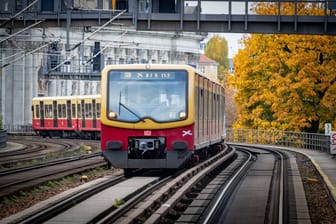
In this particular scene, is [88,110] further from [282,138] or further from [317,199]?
[317,199]

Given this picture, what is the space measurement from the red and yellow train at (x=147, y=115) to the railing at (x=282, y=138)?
61.4ft

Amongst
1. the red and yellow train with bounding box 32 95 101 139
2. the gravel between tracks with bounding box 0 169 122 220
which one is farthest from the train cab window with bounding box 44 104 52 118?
the gravel between tracks with bounding box 0 169 122 220

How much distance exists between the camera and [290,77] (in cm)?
4881

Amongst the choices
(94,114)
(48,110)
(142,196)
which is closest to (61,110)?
(48,110)

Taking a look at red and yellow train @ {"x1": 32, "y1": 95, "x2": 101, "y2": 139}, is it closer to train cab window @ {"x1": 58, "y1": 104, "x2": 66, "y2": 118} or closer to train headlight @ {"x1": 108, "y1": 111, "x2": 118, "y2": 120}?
train cab window @ {"x1": 58, "y1": 104, "x2": 66, "y2": 118}

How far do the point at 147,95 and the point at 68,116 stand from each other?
37768 millimetres

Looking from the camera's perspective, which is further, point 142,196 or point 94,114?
point 94,114

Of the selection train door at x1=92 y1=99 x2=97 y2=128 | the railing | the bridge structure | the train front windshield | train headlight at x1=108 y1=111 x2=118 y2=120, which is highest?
the bridge structure

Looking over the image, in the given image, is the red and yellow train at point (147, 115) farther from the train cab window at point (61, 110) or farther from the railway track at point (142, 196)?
the train cab window at point (61, 110)

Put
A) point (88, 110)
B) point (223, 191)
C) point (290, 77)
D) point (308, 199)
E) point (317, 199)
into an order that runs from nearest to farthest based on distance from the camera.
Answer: point (308, 199) < point (317, 199) < point (223, 191) < point (290, 77) < point (88, 110)

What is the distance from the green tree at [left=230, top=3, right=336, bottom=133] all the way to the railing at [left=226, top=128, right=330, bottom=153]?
1.52 feet

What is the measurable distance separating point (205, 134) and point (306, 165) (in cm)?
716

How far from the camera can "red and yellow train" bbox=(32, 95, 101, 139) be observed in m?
57.6

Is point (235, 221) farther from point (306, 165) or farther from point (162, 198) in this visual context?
point (306, 165)
